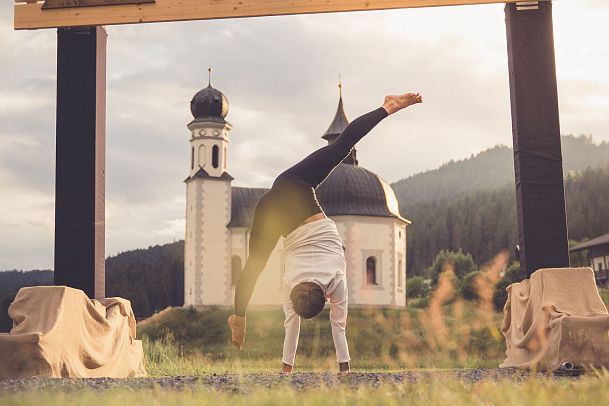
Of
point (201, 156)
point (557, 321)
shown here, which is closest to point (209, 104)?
point (201, 156)

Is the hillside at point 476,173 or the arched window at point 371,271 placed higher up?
the hillside at point 476,173

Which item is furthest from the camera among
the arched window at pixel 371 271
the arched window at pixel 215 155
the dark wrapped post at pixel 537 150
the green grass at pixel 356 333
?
the arched window at pixel 215 155

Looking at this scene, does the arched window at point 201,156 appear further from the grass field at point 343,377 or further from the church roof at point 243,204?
the grass field at point 343,377

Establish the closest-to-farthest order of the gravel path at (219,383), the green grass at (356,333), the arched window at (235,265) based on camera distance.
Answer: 1. the gravel path at (219,383)
2. the green grass at (356,333)
3. the arched window at (235,265)

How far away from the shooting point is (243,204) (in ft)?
158

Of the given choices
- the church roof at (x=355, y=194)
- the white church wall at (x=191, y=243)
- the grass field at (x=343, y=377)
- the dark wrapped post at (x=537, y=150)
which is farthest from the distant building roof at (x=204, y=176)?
the dark wrapped post at (x=537, y=150)

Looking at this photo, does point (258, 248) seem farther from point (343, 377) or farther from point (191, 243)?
point (191, 243)

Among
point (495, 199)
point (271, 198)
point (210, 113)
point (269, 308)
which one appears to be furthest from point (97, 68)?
point (495, 199)

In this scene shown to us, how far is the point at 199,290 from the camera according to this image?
1778 inches

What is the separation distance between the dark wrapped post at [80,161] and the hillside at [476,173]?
135588 mm

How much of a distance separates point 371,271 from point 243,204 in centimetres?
850

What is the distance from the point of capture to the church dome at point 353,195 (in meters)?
43.9

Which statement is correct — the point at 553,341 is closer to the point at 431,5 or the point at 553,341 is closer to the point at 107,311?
the point at 431,5

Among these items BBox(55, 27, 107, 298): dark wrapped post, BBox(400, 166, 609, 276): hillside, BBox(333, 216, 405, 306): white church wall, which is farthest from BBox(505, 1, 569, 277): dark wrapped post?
BBox(400, 166, 609, 276): hillside
